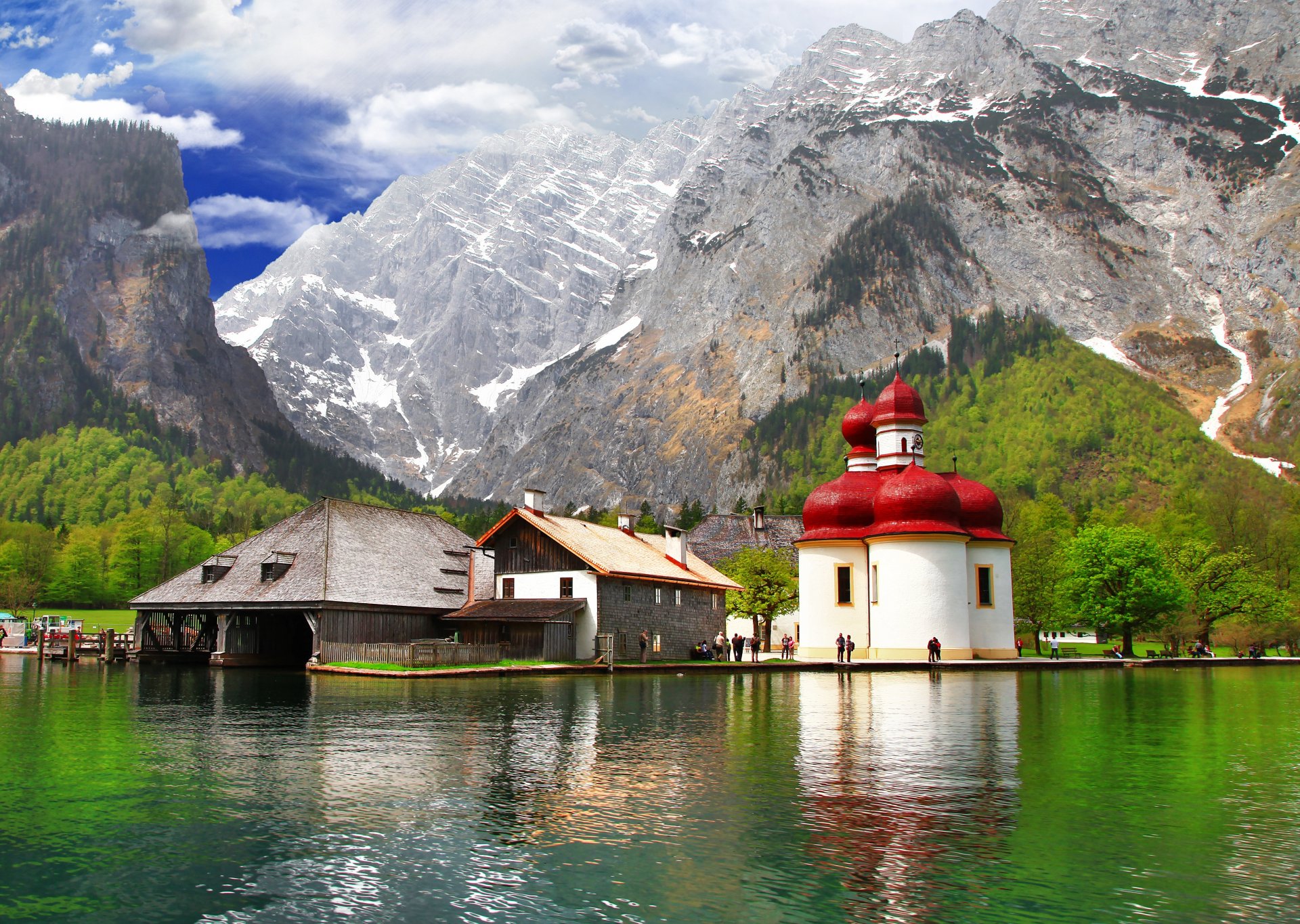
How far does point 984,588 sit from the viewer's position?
67.9m

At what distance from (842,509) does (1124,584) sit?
22951 mm

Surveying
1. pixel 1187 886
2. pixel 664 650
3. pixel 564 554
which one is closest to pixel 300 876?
pixel 1187 886

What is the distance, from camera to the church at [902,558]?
209 ft

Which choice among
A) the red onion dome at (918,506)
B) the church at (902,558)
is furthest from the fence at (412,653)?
the red onion dome at (918,506)

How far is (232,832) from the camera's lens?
15.0 m

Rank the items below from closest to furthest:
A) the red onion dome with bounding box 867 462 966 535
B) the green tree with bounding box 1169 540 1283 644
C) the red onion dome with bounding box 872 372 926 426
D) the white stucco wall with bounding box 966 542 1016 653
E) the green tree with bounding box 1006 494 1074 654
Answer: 1. the red onion dome with bounding box 867 462 966 535
2. the white stucco wall with bounding box 966 542 1016 653
3. the red onion dome with bounding box 872 372 926 426
4. the green tree with bounding box 1006 494 1074 654
5. the green tree with bounding box 1169 540 1283 644

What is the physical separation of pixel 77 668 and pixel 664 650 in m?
30.8

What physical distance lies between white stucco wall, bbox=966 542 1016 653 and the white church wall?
253 inches

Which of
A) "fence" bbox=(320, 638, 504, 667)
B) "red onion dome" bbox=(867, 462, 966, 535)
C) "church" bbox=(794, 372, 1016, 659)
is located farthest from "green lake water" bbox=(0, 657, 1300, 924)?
"red onion dome" bbox=(867, 462, 966, 535)

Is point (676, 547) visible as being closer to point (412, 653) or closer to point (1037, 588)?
point (412, 653)

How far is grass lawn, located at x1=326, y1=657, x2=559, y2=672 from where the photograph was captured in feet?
162

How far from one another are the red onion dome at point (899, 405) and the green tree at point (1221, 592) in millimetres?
28457

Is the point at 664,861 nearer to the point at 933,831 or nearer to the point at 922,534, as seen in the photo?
the point at 933,831

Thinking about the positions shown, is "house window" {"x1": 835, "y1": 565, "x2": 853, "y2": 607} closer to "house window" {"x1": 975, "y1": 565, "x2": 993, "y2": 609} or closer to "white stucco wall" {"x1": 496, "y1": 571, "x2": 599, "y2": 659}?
"house window" {"x1": 975, "y1": 565, "x2": 993, "y2": 609}
